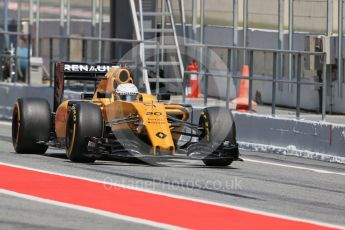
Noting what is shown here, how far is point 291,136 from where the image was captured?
21406mm

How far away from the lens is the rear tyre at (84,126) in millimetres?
17141

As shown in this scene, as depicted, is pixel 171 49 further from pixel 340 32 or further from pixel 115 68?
pixel 115 68

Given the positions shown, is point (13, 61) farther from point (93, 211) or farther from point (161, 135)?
point (93, 211)

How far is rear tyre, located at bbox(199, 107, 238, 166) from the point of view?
17.5 metres

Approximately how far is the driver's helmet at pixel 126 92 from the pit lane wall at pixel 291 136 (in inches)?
154

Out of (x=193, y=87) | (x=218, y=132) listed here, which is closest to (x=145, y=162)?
(x=218, y=132)

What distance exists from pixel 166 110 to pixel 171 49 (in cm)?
1465

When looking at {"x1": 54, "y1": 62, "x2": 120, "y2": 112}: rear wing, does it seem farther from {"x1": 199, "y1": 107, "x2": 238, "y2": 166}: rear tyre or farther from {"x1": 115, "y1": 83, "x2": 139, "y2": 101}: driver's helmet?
{"x1": 199, "y1": 107, "x2": 238, "y2": 166}: rear tyre

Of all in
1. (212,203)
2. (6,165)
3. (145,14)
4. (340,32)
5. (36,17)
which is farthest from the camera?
(36,17)

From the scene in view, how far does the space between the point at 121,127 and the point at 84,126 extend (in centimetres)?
64

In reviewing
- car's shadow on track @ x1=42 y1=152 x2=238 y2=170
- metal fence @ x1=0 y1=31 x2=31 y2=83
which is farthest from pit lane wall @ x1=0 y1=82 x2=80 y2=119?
car's shadow on track @ x1=42 y1=152 x2=238 y2=170

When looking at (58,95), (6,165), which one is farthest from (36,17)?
(6,165)

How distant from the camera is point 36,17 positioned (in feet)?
131

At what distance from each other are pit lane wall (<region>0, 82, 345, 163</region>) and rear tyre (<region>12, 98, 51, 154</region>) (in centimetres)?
470
